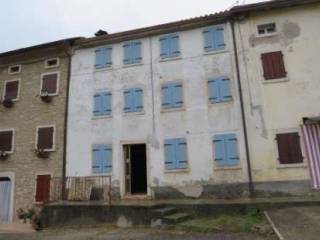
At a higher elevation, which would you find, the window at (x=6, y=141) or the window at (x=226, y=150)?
the window at (x=6, y=141)

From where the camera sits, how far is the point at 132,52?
15578 mm

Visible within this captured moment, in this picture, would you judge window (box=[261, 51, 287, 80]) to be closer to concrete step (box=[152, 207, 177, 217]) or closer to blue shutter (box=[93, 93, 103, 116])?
concrete step (box=[152, 207, 177, 217])

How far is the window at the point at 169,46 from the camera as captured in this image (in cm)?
1493

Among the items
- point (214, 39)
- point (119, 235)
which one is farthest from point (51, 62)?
point (119, 235)

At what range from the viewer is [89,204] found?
11.9 m

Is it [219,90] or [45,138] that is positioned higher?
[219,90]

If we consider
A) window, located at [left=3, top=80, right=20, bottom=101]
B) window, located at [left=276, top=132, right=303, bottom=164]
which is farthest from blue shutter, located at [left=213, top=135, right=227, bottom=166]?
window, located at [left=3, top=80, right=20, bottom=101]

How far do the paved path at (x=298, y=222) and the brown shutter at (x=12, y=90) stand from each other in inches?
582

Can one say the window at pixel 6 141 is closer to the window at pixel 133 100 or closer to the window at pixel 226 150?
the window at pixel 133 100

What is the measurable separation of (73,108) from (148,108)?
4168 millimetres

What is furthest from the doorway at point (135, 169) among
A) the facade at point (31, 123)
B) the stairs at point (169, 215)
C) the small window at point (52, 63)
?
the small window at point (52, 63)

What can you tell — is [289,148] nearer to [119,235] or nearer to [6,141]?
[119,235]

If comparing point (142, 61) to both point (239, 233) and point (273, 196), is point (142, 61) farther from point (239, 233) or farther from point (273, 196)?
point (239, 233)

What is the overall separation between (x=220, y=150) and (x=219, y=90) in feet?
9.01
